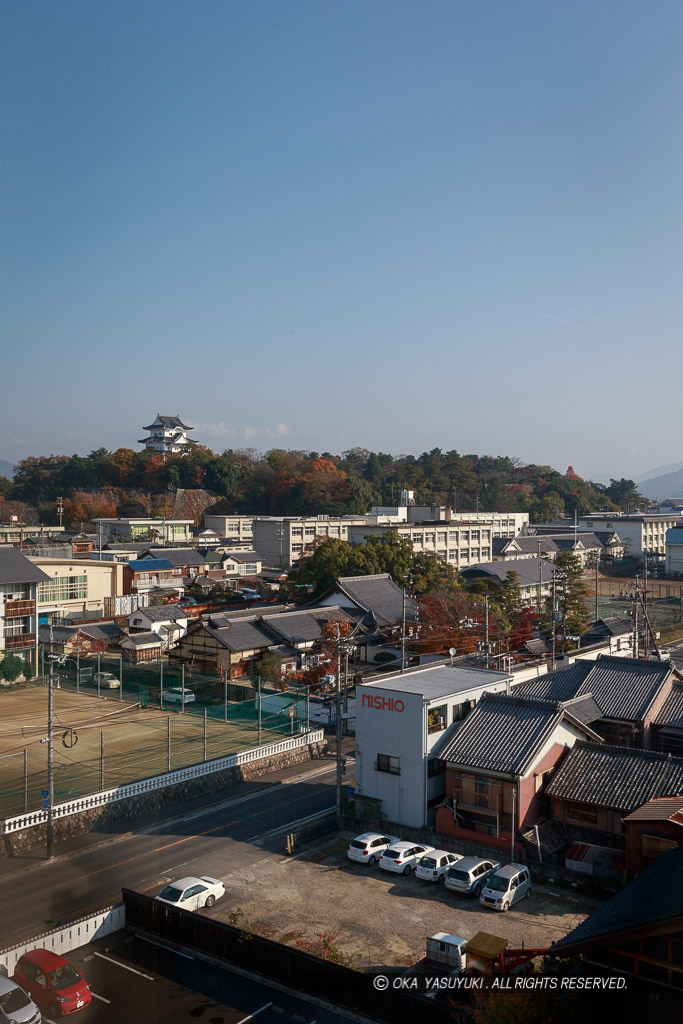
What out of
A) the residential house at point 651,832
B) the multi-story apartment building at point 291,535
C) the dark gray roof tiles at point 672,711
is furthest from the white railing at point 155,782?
the multi-story apartment building at point 291,535

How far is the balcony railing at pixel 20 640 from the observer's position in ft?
102

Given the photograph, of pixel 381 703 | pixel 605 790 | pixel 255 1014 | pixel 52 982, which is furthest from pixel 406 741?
pixel 52 982

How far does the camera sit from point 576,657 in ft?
86.7

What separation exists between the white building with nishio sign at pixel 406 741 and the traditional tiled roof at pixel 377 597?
49.1 feet

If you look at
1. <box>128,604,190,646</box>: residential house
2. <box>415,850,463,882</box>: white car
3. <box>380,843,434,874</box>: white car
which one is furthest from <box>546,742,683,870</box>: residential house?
<box>128,604,190,646</box>: residential house

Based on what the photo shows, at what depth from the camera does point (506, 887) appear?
12586 millimetres

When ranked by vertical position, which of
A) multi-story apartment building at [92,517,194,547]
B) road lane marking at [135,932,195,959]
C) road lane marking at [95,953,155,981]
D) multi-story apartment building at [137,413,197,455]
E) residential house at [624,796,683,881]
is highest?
multi-story apartment building at [137,413,197,455]

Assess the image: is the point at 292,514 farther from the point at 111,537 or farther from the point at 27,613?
the point at 27,613

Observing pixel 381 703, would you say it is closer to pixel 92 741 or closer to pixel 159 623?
pixel 92 741

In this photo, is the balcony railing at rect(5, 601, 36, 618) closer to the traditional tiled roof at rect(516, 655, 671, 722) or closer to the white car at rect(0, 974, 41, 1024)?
the traditional tiled roof at rect(516, 655, 671, 722)

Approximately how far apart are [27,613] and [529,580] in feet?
91.1

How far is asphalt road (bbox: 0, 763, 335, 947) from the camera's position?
12.5 meters

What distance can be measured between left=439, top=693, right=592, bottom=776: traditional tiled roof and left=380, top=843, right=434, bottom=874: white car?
6.19ft

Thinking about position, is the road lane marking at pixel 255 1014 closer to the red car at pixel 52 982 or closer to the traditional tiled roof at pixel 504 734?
the red car at pixel 52 982
